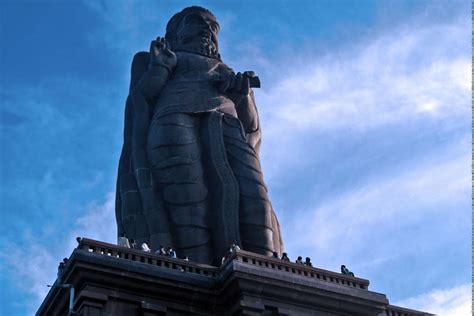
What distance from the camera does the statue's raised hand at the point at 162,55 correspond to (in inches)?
1077

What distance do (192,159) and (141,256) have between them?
6659 millimetres

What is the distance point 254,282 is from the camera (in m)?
18.9

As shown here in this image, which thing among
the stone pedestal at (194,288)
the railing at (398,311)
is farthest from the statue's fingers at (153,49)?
the railing at (398,311)

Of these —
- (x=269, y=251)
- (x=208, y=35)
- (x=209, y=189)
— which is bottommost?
(x=269, y=251)

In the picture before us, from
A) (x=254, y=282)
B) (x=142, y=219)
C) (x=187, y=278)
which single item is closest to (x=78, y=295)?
(x=187, y=278)

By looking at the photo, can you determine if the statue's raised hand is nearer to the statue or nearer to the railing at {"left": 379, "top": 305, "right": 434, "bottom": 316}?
the statue

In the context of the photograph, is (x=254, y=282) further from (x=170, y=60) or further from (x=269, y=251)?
(x=170, y=60)

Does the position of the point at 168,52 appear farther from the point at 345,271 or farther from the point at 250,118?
the point at 345,271

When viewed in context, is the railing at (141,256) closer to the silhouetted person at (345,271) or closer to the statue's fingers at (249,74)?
the silhouetted person at (345,271)

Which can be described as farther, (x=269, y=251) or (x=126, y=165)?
(x=126, y=165)

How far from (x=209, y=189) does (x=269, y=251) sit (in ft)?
8.39

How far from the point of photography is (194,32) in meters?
29.4

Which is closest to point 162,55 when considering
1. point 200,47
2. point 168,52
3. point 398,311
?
point 168,52

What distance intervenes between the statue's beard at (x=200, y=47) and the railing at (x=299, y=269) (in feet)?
35.5
